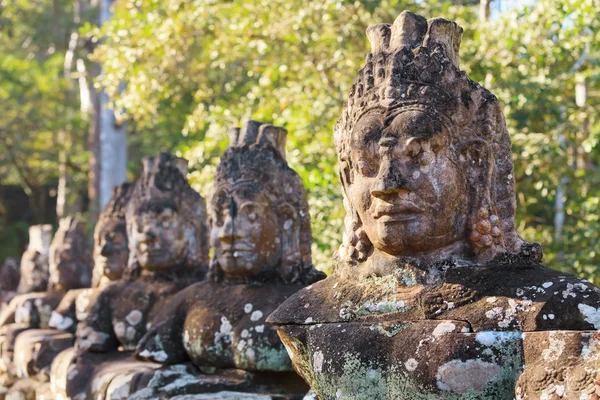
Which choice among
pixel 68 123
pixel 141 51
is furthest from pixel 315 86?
pixel 68 123

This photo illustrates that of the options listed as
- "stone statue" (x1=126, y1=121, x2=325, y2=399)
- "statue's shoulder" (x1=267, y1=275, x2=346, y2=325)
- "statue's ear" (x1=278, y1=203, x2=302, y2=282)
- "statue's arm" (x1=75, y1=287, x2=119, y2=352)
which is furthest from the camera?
"statue's arm" (x1=75, y1=287, x2=119, y2=352)

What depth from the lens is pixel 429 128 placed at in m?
3.87

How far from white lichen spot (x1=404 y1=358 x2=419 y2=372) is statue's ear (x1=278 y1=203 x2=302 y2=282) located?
2.27 metres

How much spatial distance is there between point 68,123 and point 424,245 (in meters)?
19.1

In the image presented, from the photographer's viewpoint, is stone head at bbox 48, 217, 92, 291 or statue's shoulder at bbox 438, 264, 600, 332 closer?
statue's shoulder at bbox 438, 264, 600, 332

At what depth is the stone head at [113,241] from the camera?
28.0ft

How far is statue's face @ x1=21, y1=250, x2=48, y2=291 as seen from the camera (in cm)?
1184

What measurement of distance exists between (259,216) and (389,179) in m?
2.11

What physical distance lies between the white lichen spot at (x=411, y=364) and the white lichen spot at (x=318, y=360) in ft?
1.44

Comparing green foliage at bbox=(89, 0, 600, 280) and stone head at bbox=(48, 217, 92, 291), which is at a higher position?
green foliage at bbox=(89, 0, 600, 280)

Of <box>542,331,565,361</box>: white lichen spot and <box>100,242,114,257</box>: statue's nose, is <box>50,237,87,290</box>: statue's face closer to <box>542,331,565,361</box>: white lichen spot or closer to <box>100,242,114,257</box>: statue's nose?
<box>100,242,114,257</box>: statue's nose

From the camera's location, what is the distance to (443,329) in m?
3.63

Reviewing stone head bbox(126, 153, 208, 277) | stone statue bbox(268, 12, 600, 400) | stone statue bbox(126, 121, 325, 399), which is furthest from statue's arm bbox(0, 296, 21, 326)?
stone statue bbox(268, 12, 600, 400)

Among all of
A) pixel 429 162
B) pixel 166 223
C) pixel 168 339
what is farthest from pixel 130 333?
pixel 429 162
